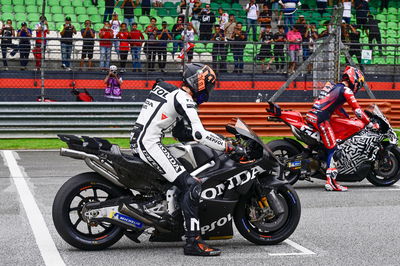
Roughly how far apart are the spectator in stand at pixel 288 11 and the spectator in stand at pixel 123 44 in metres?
4.44

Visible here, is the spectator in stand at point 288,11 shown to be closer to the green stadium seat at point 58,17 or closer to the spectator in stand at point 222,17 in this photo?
the spectator in stand at point 222,17

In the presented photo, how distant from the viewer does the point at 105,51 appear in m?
19.3

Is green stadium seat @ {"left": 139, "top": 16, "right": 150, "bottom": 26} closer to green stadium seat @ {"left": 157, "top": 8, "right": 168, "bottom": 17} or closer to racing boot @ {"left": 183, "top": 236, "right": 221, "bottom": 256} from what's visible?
green stadium seat @ {"left": 157, "top": 8, "right": 168, "bottom": 17}

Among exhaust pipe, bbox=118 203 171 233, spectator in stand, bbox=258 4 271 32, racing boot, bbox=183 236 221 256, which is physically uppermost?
spectator in stand, bbox=258 4 271 32

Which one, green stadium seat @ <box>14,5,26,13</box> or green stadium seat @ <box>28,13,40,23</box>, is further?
green stadium seat @ <box>28,13,40,23</box>

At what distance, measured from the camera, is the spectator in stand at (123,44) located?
1903 cm

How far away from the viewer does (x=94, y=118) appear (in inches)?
693

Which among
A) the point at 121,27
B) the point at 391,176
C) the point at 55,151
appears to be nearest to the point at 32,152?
the point at 55,151

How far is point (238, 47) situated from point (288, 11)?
91.9 inches

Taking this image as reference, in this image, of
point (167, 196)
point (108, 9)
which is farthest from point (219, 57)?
point (167, 196)

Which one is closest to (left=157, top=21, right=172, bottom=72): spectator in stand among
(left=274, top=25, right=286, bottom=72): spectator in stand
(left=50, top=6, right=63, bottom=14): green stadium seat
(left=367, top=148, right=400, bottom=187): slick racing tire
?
(left=274, top=25, right=286, bottom=72): spectator in stand

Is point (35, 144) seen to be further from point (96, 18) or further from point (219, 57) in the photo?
point (96, 18)

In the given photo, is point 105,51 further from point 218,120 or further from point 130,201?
point 130,201

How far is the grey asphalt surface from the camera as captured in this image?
260 inches
